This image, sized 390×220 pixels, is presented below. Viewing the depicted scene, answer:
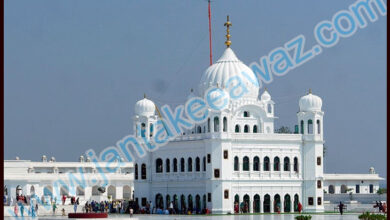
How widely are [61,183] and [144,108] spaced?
1584 centimetres

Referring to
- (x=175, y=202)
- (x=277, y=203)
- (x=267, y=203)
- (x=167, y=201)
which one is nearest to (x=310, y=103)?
(x=277, y=203)

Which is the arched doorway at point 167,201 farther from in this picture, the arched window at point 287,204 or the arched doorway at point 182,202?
the arched window at point 287,204

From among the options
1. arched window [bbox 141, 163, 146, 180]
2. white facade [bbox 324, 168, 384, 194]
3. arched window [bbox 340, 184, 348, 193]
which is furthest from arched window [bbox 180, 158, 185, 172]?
arched window [bbox 340, 184, 348, 193]

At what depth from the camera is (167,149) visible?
5900cm

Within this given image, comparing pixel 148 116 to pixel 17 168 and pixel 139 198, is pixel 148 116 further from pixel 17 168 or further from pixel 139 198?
pixel 17 168

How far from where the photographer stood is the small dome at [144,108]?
6112 centimetres

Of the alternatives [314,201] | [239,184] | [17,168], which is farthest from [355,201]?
[17,168]

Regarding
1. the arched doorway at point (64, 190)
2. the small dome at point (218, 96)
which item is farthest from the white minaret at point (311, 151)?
the arched doorway at point (64, 190)

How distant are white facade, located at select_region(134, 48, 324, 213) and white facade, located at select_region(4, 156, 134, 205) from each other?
36.0ft

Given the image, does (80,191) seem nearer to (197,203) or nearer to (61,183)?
(61,183)

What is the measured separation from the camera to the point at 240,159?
2169 inches

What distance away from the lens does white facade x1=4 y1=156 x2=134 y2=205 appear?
67938mm

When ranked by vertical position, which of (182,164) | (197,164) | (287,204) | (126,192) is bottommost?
(287,204)

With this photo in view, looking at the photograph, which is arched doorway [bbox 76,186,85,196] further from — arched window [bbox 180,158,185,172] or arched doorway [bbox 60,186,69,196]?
arched window [bbox 180,158,185,172]
